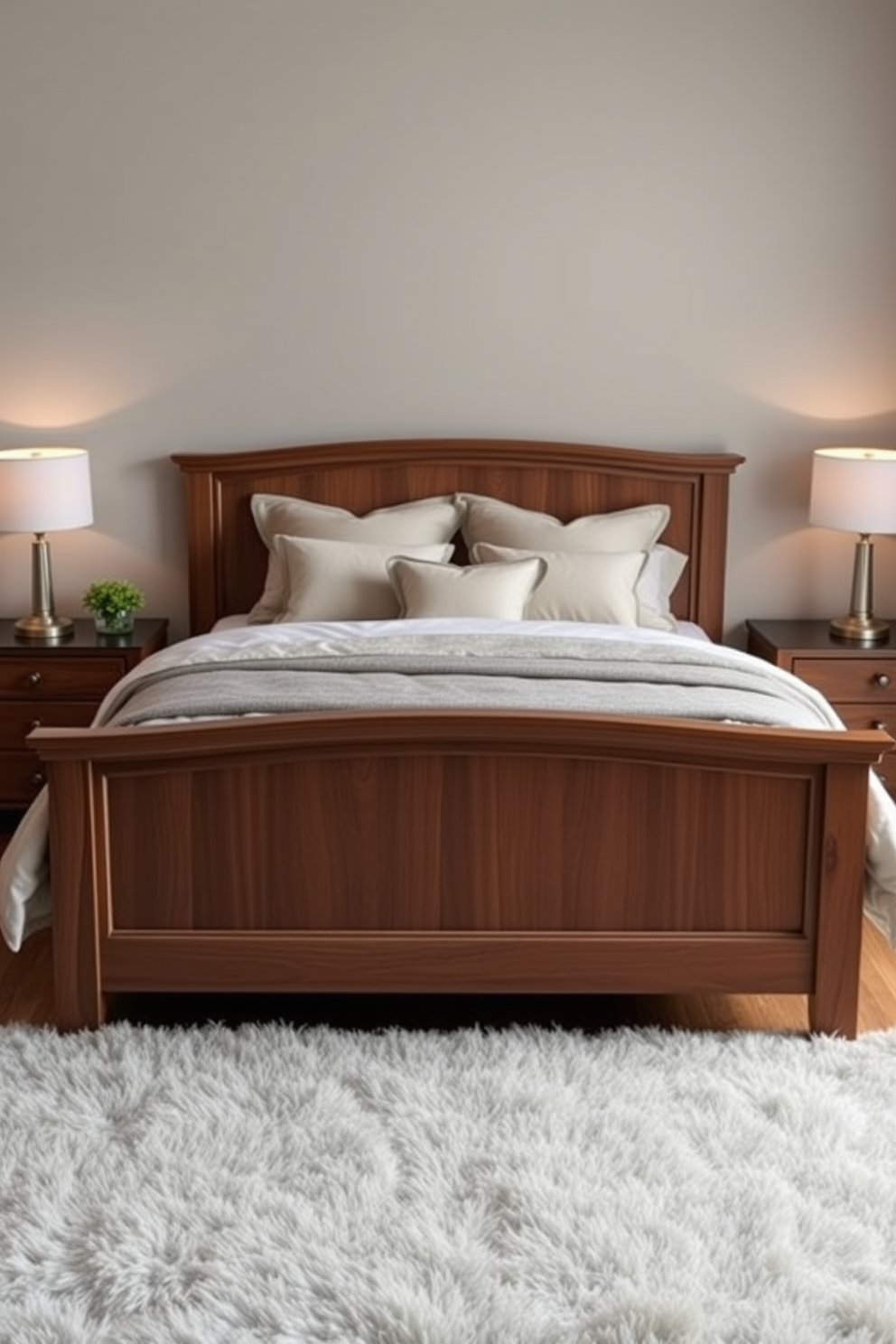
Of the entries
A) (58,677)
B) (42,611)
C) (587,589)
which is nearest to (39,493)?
(42,611)

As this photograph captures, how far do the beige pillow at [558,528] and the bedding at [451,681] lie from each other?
468 mm

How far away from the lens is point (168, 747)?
9.55 feet

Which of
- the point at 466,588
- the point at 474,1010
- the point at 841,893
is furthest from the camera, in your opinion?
the point at 466,588

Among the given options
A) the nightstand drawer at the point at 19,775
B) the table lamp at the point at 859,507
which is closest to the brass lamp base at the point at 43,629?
the nightstand drawer at the point at 19,775

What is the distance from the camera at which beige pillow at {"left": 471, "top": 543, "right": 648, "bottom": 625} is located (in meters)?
4.16

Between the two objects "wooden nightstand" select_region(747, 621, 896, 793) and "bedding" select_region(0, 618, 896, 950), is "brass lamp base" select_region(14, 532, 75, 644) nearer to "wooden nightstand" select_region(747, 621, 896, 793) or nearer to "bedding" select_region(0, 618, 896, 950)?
"bedding" select_region(0, 618, 896, 950)

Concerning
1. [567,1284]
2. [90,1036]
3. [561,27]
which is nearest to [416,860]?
[90,1036]

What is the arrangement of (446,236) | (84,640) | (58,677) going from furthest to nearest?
1. (446,236)
2. (84,640)
3. (58,677)

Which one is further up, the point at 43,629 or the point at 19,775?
the point at 43,629

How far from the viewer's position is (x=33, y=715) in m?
4.30

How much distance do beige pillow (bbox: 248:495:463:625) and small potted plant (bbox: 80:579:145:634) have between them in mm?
335

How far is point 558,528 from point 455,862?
1.64m

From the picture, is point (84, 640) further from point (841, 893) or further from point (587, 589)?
point (841, 893)

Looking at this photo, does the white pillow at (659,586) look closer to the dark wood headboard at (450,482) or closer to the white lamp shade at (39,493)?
the dark wood headboard at (450,482)
